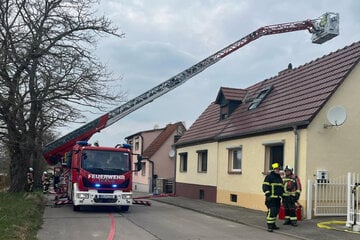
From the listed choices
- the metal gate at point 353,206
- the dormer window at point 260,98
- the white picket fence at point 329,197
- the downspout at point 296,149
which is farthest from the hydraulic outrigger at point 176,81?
the metal gate at point 353,206

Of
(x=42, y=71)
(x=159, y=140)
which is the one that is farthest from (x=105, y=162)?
(x=159, y=140)

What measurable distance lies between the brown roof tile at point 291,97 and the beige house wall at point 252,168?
40 cm

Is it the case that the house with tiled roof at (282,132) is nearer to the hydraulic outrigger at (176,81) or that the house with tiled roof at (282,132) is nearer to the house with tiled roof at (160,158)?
the hydraulic outrigger at (176,81)

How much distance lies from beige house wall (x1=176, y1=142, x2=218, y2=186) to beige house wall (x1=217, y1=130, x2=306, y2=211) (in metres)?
1.03

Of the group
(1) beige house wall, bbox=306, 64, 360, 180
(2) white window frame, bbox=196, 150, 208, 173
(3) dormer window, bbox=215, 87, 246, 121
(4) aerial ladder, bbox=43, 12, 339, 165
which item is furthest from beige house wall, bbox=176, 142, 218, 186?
(1) beige house wall, bbox=306, 64, 360, 180

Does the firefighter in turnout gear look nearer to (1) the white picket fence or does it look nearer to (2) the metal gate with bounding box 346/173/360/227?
(2) the metal gate with bounding box 346/173/360/227

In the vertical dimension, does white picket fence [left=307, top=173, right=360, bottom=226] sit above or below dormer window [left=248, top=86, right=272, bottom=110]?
below

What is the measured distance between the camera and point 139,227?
1319 centimetres

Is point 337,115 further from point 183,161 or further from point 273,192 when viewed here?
point 183,161

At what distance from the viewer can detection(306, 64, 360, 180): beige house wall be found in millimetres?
15434

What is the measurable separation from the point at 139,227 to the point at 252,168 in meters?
7.18

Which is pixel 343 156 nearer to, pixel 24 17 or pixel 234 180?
pixel 234 180

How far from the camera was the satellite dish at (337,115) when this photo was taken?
1470cm

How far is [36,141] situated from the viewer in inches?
961
